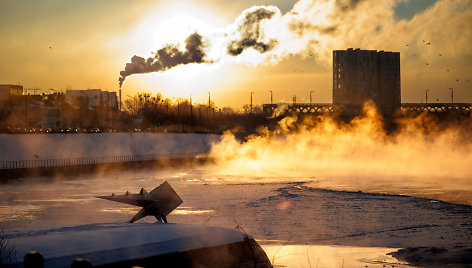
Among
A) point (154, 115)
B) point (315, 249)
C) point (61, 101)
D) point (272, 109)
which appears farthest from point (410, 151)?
point (315, 249)

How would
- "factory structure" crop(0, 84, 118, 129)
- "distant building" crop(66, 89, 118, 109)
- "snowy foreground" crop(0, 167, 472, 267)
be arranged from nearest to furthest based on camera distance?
"snowy foreground" crop(0, 167, 472, 267), "factory structure" crop(0, 84, 118, 129), "distant building" crop(66, 89, 118, 109)

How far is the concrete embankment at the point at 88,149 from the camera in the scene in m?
80.2

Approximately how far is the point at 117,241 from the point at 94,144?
10611 centimetres

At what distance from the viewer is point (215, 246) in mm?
9391

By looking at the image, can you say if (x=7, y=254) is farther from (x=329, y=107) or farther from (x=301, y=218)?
(x=329, y=107)

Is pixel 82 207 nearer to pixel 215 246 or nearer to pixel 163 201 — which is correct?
pixel 163 201

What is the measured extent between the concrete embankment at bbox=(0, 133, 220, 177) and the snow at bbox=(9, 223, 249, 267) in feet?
199

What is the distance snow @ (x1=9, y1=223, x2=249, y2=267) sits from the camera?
7898 millimetres

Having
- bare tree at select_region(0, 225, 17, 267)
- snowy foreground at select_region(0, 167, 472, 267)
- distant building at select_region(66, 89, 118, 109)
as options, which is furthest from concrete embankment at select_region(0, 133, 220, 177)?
bare tree at select_region(0, 225, 17, 267)

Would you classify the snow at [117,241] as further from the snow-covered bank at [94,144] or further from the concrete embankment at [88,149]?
the snow-covered bank at [94,144]

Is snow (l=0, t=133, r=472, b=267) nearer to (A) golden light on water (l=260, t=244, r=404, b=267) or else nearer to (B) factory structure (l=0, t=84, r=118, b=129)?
(A) golden light on water (l=260, t=244, r=404, b=267)

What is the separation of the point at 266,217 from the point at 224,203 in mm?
8748

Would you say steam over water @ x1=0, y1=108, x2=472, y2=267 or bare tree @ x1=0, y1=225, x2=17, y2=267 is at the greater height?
bare tree @ x1=0, y1=225, x2=17, y2=267

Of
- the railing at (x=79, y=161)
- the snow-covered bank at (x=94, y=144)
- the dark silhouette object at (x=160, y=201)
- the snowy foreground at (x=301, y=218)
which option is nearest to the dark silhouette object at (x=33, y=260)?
the snowy foreground at (x=301, y=218)
